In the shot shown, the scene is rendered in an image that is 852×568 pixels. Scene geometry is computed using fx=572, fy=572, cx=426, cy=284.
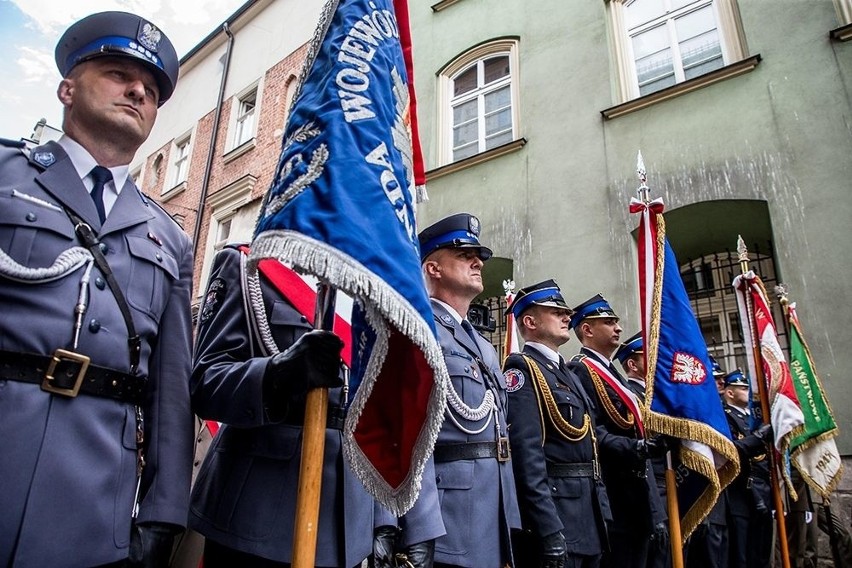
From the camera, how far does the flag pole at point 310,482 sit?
3.99ft

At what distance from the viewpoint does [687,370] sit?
11.7ft

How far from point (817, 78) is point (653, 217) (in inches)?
129

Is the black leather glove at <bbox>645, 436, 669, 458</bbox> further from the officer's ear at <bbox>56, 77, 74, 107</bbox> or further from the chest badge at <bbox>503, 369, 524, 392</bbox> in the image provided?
the officer's ear at <bbox>56, 77, 74, 107</bbox>

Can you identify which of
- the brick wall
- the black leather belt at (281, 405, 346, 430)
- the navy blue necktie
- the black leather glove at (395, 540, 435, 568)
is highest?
the brick wall

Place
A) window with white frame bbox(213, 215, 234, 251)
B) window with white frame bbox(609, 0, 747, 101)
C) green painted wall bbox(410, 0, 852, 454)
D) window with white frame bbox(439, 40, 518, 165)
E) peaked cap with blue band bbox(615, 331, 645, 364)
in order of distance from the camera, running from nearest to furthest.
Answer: peaked cap with blue band bbox(615, 331, 645, 364) < green painted wall bbox(410, 0, 852, 454) < window with white frame bbox(609, 0, 747, 101) < window with white frame bbox(439, 40, 518, 165) < window with white frame bbox(213, 215, 234, 251)

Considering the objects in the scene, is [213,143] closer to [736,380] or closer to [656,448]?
[736,380]

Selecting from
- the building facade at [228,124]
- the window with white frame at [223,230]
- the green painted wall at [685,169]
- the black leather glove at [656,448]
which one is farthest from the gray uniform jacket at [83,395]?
the window with white frame at [223,230]

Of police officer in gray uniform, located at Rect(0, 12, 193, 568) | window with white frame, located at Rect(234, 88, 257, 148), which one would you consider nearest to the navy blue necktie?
police officer in gray uniform, located at Rect(0, 12, 193, 568)

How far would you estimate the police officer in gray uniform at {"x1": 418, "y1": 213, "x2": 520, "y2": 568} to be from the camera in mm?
2396

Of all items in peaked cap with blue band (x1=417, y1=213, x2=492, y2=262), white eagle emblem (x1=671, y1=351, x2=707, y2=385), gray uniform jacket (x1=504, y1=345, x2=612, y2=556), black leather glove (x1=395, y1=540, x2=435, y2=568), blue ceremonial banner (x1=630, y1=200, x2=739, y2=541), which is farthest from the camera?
white eagle emblem (x1=671, y1=351, x2=707, y2=385)

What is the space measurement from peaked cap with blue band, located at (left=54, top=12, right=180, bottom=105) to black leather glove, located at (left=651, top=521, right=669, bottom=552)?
134 inches

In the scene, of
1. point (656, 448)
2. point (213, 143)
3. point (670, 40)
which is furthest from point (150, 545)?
point (213, 143)

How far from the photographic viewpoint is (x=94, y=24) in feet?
5.52

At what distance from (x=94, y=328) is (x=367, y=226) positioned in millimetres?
693
